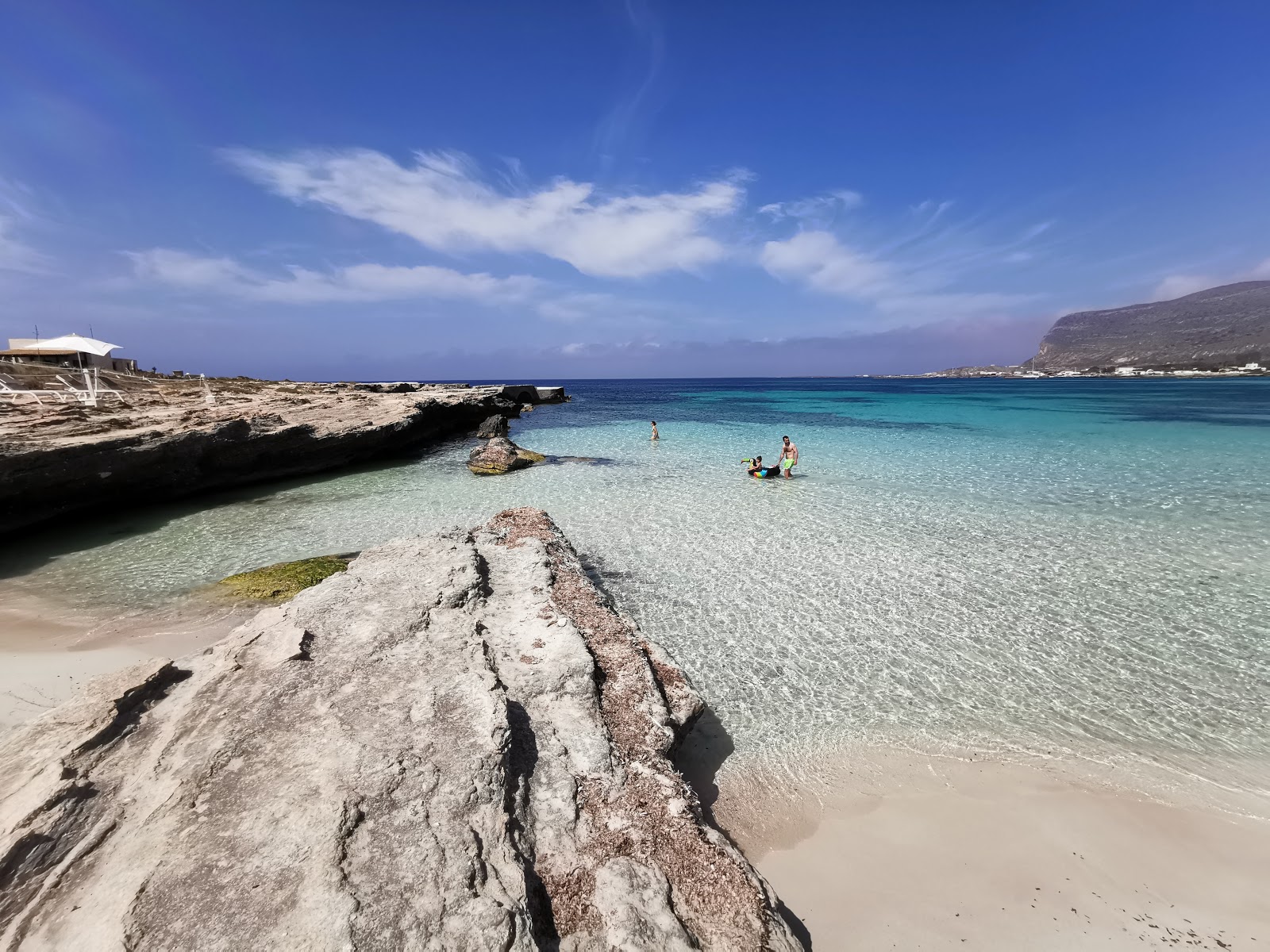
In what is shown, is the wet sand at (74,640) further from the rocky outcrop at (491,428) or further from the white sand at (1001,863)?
the rocky outcrop at (491,428)

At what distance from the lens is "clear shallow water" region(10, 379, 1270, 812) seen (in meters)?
5.20

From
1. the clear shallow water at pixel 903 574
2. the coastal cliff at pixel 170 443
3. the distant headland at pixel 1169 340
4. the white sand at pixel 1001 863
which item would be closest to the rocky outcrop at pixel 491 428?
the coastal cliff at pixel 170 443

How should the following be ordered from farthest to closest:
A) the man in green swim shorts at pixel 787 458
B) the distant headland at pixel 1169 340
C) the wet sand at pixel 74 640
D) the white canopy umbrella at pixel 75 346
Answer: the distant headland at pixel 1169 340, the white canopy umbrella at pixel 75 346, the man in green swim shorts at pixel 787 458, the wet sand at pixel 74 640

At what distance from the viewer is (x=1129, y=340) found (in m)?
153

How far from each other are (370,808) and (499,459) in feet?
49.6

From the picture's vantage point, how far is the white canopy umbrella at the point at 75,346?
23.8 m

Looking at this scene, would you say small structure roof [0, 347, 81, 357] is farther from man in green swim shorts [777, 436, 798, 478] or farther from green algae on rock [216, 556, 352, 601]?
man in green swim shorts [777, 436, 798, 478]

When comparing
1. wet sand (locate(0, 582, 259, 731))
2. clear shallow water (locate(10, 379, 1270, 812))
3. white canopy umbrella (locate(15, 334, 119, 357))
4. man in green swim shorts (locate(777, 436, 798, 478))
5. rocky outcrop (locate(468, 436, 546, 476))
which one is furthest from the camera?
white canopy umbrella (locate(15, 334, 119, 357))

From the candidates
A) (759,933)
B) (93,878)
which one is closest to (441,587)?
(93,878)

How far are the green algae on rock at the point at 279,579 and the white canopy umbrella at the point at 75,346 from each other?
24.8 m

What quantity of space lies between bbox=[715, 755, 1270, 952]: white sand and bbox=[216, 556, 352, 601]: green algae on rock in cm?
649

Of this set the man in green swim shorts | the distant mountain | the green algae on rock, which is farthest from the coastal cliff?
the distant mountain

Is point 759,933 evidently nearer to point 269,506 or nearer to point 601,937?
point 601,937

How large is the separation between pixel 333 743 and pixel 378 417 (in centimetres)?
1767
